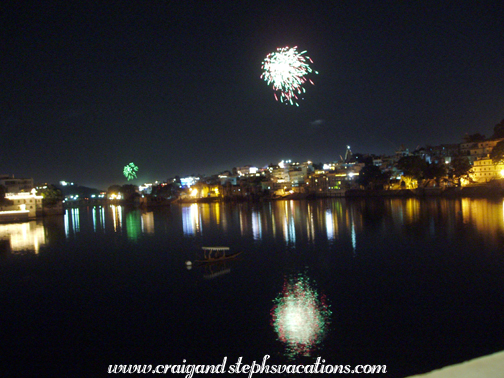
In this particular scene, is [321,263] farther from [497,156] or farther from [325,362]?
[497,156]

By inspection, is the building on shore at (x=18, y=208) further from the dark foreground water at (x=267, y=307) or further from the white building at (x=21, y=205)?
the dark foreground water at (x=267, y=307)

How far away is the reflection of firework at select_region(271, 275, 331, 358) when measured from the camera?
632 cm

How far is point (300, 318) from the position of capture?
7.38 meters

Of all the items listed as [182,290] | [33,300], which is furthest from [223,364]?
[33,300]

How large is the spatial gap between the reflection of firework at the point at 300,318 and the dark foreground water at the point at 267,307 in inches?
1.3

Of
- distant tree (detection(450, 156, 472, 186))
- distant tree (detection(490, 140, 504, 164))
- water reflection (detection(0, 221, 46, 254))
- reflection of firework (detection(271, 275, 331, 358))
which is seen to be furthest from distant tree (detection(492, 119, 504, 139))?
water reflection (detection(0, 221, 46, 254))

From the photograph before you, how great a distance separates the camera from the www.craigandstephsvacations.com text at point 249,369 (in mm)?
5535

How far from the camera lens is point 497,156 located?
36.9 metres

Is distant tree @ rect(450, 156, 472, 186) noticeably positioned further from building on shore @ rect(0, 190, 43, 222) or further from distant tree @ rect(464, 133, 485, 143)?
building on shore @ rect(0, 190, 43, 222)

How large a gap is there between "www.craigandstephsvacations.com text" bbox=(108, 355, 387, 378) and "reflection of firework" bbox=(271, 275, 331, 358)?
1.20 feet

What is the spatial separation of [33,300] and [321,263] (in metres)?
8.75

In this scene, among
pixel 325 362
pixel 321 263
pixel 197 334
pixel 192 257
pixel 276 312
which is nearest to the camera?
pixel 325 362

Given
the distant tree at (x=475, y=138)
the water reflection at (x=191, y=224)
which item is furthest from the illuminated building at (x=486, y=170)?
the water reflection at (x=191, y=224)

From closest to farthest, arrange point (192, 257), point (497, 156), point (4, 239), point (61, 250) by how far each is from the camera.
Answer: point (192, 257), point (61, 250), point (4, 239), point (497, 156)
